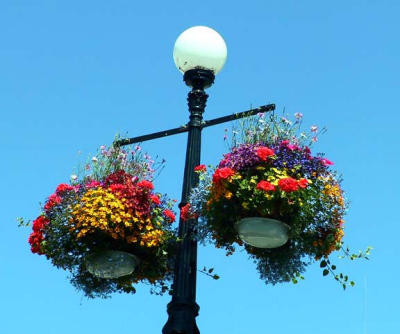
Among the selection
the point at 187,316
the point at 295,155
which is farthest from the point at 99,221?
the point at 295,155

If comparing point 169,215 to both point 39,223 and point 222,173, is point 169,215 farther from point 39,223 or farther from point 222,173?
point 39,223

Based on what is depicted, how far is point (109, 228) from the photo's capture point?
7.70 metres

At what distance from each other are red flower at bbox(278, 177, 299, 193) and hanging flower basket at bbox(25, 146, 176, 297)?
4.34ft

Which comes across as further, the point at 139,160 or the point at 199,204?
the point at 139,160

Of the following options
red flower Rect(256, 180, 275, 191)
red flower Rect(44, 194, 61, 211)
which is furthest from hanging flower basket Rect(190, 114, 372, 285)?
red flower Rect(44, 194, 61, 211)

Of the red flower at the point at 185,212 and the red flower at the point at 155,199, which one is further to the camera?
the red flower at the point at 155,199

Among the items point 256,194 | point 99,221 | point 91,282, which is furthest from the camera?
point 91,282

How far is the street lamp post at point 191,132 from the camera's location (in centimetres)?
725

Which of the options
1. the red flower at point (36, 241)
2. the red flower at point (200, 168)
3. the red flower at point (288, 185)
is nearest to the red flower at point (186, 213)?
the red flower at point (200, 168)

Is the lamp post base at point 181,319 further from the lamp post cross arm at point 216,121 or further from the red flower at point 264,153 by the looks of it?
the lamp post cross arm at point 216,121

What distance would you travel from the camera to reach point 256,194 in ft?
23.6

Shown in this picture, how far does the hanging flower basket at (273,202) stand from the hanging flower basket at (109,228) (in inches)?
21.1

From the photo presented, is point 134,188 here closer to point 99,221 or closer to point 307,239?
point 99,221

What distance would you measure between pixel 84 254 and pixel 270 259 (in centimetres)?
165
